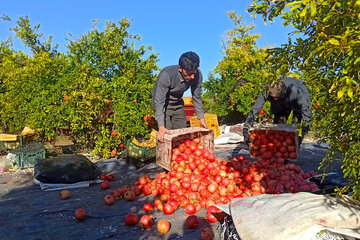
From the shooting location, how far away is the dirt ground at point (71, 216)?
342cm

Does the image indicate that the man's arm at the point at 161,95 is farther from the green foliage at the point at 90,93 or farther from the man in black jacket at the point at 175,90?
the green foliage at the point at 90,93

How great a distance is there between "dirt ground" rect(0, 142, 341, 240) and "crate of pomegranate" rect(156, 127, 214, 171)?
29.4 inches

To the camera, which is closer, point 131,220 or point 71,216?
point 131,220

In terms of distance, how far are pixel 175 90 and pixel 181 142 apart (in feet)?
3.32

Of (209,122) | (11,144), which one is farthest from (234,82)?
(11,144)

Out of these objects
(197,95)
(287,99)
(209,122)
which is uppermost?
(197,95)

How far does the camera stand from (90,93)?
7652 mm

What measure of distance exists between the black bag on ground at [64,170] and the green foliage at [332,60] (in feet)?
15.7

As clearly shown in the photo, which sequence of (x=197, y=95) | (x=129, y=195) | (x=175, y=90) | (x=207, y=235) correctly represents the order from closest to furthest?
1. (x=207, y=235)
2. (x=129, y=195)
3. (x=175, y=90)
4. (x=197, y=95)

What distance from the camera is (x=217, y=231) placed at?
334 cm

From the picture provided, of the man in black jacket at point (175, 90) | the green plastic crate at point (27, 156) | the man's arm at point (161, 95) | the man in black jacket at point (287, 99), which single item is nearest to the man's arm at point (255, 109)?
the man in black jacket at point (287, 99)

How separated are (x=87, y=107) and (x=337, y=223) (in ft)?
22.5

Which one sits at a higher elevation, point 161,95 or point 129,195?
point 161,95

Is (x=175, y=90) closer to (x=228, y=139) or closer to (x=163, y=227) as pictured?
(x=163, y=227)
